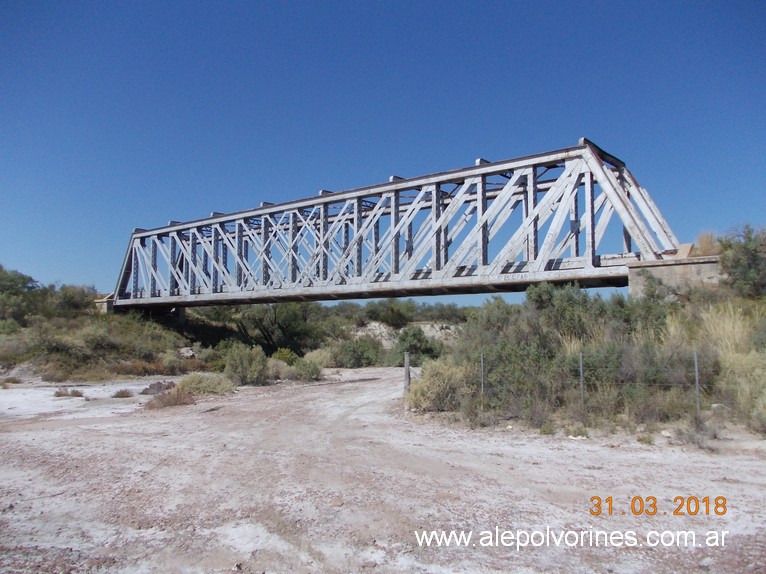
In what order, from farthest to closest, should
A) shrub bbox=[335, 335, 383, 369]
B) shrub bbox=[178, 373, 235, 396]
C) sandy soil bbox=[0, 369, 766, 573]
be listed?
shrub bbox=[335, 335, 383, 369] < shrub bbox=[178, 373, 235, 396] < sandy soil bbox=[0, 369, 766, 573]

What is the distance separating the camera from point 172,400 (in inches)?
698

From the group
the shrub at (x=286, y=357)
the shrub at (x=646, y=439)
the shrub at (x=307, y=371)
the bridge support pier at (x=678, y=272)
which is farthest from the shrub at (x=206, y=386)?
the shrub at (x=646, y=439)

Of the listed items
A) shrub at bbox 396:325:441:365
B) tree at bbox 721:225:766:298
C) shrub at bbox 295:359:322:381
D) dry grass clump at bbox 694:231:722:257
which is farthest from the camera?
shrub at bbox 396:325:441:365

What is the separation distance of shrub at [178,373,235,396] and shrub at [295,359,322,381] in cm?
617

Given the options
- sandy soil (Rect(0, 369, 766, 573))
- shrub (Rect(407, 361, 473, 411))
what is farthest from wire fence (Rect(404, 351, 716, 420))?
sandy soil (Rect(0, 369, 766, 573))

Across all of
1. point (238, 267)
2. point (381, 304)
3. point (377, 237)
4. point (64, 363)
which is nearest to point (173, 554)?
point (377, 237)

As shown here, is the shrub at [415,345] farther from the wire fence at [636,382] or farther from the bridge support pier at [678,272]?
the wire fence at [636,382]

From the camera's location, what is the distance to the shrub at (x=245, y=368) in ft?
80.9

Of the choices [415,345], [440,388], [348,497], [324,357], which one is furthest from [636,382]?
[324,357]

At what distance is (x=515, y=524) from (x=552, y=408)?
6053 mm

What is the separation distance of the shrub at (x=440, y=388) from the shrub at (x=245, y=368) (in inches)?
463

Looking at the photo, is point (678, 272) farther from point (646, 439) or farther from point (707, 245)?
point (646, 439)

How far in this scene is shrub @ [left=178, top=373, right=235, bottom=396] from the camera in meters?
20.5

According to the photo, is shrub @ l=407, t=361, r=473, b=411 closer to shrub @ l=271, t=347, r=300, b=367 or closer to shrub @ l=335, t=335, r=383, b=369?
shrub @ l=271, t=347, r=300, b=367
